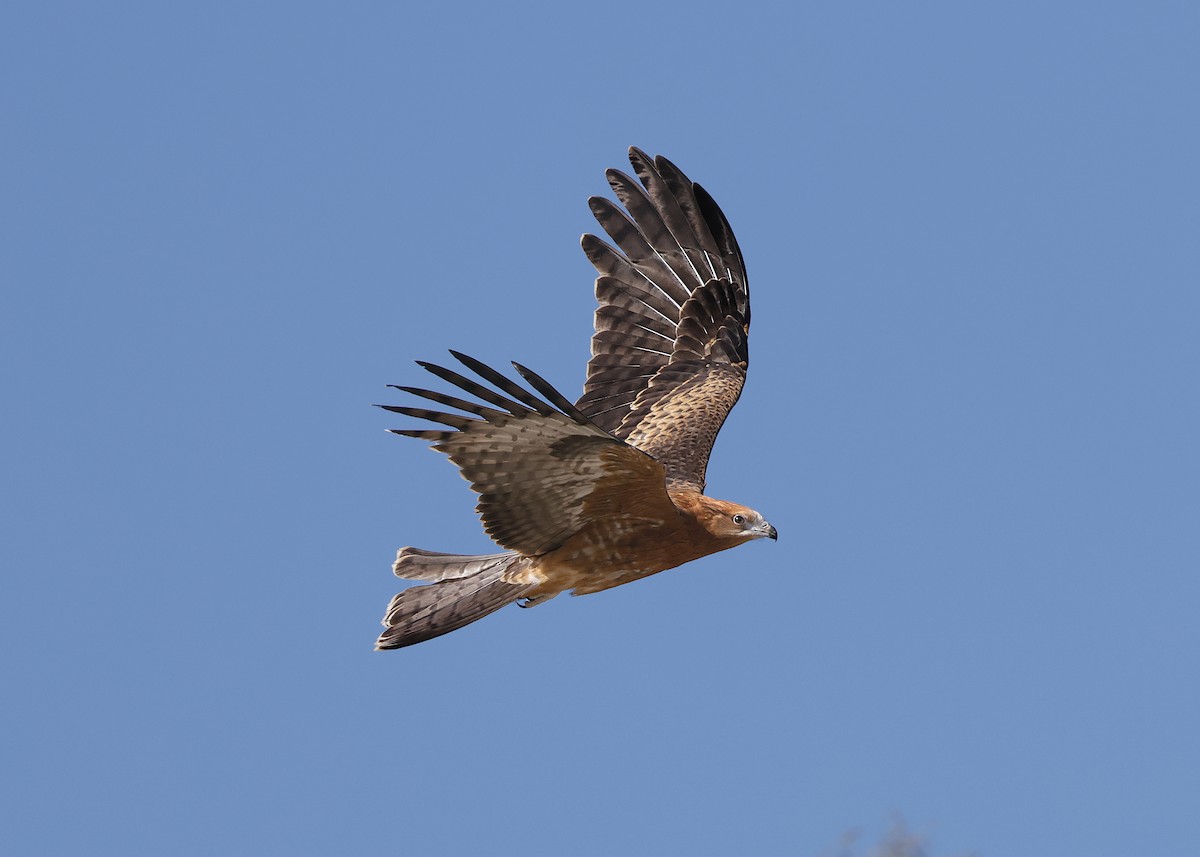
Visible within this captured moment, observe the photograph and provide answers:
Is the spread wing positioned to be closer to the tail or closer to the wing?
the tail

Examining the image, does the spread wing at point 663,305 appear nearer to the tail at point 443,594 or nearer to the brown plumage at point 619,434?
the brown plumage at point 619,434

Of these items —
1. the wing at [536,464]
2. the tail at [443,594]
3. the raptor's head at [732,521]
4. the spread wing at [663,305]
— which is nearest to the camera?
the wing at [536,464]

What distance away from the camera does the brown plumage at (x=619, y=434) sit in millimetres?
9297

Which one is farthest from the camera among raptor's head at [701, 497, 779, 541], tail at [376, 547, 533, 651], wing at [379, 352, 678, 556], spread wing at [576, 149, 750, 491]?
spread wing at [576, 149, 750, 491]

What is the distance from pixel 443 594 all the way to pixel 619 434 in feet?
7.29

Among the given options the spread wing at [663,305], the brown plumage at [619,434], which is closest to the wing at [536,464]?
the brown plumage at [619,434]

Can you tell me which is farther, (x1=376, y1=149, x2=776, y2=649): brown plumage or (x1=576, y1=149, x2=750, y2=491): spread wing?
(x1=576, y1=149, x2=750, y2=491): spread wing

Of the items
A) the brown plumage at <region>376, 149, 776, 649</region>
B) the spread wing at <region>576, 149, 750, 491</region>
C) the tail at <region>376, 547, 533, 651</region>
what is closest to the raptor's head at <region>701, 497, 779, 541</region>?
the brown plumage at <region>376, 149, 776, 649</region>

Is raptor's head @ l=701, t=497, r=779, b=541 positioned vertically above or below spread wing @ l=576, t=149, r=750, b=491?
below

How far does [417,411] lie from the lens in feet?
29.4

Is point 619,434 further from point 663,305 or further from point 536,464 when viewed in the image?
point 536,464

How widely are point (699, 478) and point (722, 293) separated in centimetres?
208

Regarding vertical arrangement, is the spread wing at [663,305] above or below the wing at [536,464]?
above

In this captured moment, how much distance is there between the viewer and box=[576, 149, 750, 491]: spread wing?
12836mm
